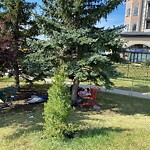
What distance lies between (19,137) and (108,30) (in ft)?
21.1

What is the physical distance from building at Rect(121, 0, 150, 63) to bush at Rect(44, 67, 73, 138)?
40.7 metres

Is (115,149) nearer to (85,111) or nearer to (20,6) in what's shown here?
(85,111)

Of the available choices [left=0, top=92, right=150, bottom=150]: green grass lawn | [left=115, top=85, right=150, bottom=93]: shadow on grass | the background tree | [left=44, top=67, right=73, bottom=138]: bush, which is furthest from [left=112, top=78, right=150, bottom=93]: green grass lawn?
[left=44, top=67, right=73, bottom=138]: bush

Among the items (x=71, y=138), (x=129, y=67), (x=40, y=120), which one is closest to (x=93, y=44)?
(x=40, y=120)

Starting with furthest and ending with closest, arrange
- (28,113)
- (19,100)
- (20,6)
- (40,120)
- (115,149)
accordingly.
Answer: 1. (20,6)
2. (19,100)
3. (28,113)
4. (40,120)
5. (115,149)

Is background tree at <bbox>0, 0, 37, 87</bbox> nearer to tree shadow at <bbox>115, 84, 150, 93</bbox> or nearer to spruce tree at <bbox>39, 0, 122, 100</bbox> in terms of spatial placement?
spruce tree at <bbox>39, 0, 122, 100</bbox>

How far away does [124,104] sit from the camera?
44.0 ft

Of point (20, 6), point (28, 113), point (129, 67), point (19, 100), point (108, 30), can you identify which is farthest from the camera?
point (129, 67)

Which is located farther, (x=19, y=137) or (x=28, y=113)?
(x=28, y=113)

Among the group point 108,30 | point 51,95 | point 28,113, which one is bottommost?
point 28,113

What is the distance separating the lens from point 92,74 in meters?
11.3

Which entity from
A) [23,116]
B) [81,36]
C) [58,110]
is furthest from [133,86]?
[58,110]

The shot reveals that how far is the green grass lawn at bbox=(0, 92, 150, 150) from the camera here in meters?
6.96

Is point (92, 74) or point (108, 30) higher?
point (108, 30)
